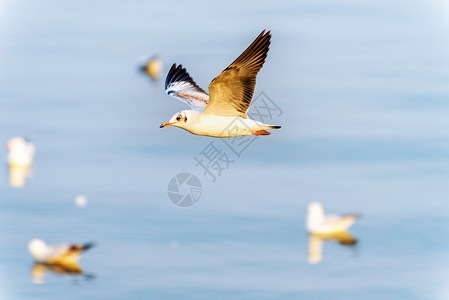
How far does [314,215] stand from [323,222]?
12 cm

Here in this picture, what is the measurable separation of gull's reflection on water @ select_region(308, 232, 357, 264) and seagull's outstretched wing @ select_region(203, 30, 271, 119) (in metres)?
1.66

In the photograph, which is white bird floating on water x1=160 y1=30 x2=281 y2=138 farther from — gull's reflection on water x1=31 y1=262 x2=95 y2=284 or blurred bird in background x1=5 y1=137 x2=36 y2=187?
blurred bird in background x1=5 y1=137 x2=36 y2=187

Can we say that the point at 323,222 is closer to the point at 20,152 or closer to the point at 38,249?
the point at 38,249

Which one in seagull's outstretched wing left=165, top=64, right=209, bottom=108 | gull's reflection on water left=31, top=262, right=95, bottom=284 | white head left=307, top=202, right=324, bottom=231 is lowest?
gull's reflection on water left=31, top=262, right=95, bottom=284

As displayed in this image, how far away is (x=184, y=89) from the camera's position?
948 cm

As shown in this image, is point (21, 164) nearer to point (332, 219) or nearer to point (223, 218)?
point (223, 218)

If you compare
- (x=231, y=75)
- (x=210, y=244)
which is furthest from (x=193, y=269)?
(x=231, y=75)

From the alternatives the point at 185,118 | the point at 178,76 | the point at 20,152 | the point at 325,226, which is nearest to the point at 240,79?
the point at 185,118

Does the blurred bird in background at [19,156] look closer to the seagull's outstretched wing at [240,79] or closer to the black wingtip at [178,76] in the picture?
the black wingtip at [178,76]

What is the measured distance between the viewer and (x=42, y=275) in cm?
809

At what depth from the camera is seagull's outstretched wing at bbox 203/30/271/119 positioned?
7.54m

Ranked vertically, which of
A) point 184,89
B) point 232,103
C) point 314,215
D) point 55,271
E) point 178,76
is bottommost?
point 55,271

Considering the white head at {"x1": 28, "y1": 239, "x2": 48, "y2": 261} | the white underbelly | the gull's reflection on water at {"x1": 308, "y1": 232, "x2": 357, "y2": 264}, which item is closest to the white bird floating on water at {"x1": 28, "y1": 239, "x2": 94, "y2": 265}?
the white head at {"x1": 28, "y1": 239, "x2": 48, "y2": 261}

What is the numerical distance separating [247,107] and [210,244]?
1.42m
